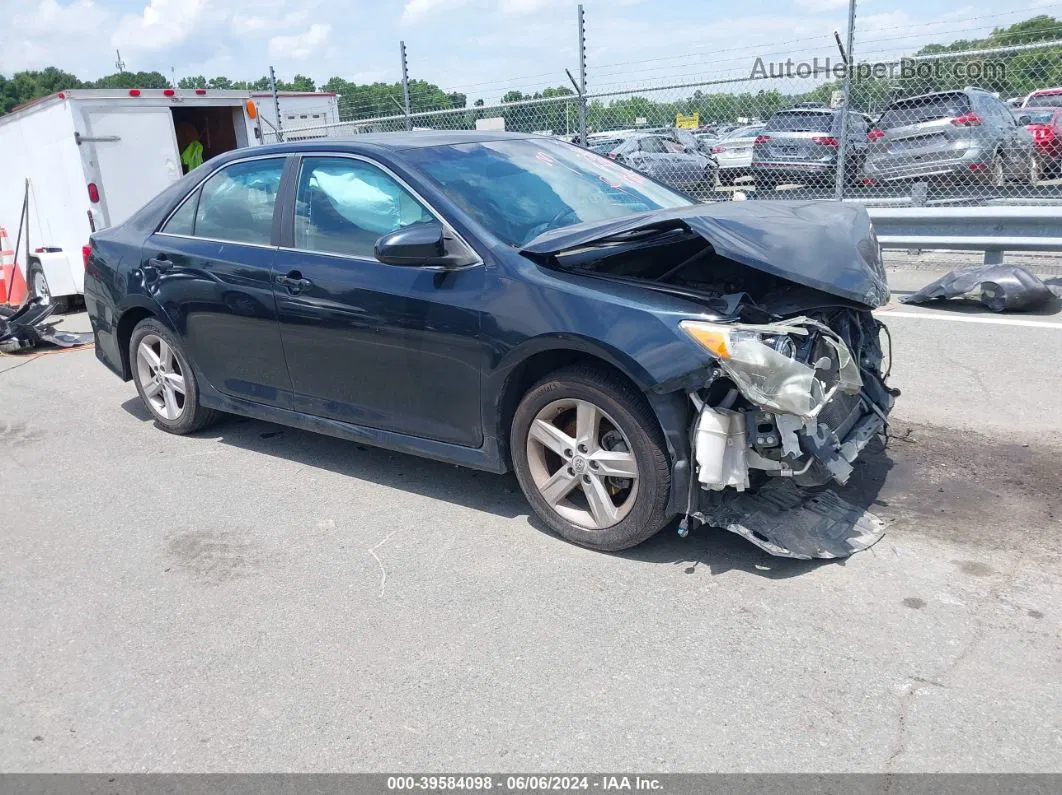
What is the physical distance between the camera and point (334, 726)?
116 inches

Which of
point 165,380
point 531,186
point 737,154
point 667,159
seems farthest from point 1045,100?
point 165,380

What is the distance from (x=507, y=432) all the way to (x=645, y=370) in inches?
34.3

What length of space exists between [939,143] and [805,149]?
152 cm

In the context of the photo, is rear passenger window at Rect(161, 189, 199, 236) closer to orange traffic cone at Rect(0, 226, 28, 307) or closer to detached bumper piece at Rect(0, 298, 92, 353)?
detached bumper piece at Rect(0, 298, 92, 353)

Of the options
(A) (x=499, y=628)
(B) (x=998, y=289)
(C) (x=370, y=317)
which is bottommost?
(A) (x=499, y=628)

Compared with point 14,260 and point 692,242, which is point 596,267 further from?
point 14,260

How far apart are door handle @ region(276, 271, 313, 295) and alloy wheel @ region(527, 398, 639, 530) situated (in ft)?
4.89

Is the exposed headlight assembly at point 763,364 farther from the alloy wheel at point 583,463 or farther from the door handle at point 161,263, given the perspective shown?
the door handle at point 161,263

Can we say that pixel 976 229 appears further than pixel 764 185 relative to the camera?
No

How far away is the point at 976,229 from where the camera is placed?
899cm

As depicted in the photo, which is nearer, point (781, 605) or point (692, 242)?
point (781, 605)

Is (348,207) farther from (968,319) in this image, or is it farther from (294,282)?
(968,319)

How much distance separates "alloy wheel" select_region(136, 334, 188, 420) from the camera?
Answer: 18.9 feet
